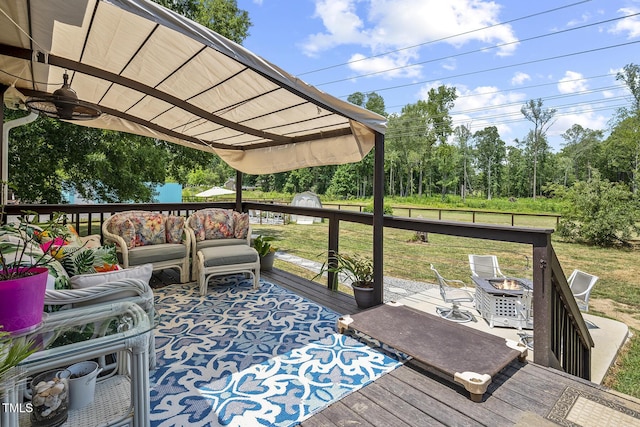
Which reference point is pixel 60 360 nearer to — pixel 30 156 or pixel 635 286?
pixel 30 156

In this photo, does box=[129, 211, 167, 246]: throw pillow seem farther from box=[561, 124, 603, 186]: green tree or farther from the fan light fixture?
box=[561, 124, 603, 186]: green tree

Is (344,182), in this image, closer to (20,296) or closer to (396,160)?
(396,160)

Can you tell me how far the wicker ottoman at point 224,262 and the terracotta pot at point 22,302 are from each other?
254 cm

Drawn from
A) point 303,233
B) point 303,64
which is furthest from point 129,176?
point 303,64

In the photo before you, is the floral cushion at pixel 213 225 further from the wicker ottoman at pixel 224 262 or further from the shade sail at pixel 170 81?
the shade sail at pixel 170 81

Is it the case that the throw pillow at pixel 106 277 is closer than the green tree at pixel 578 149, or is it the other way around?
the throw pillow at pixel 106 277

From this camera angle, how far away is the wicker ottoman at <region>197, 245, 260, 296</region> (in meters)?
3.84

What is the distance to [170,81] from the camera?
3.24 m

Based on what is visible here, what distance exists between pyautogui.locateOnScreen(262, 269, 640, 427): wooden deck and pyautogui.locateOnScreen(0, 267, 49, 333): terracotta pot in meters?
1.39

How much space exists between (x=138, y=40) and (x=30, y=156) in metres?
7.31

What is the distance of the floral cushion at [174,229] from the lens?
436 cm

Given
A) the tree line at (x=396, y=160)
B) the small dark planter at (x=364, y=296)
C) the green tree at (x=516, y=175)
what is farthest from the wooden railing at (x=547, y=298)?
the green tree at (x=516, y=175)

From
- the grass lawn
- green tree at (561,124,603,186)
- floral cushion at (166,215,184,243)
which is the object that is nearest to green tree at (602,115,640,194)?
green tree at (561,124,603,186)

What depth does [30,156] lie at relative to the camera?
756 cm
